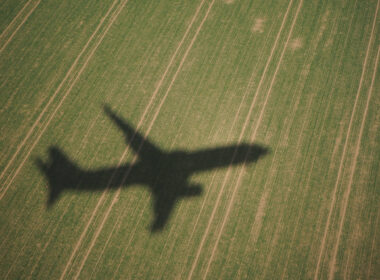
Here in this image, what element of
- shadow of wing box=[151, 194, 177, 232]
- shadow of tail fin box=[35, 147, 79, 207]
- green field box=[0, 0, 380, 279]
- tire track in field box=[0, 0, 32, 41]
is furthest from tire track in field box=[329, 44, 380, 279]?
tire track in field box=[0, 0, 32, 41]

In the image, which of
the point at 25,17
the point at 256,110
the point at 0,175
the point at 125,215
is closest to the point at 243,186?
the point at 256,110

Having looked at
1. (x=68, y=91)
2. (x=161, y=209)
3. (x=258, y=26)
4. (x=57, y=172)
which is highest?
(x=68, y=91)

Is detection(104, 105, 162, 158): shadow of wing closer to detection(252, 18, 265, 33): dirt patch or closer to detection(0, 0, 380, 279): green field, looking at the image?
detection(0, 0, 380, 279): green field

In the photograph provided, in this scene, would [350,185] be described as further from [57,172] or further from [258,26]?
[57,172]

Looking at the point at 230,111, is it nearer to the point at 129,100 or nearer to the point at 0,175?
the point at 129,100

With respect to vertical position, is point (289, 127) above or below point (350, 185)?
above

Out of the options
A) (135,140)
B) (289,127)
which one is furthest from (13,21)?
(289,127)

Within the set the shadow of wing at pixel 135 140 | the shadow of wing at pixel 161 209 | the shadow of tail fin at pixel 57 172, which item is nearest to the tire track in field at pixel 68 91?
the shadow of tail fin at pixel 57 172
